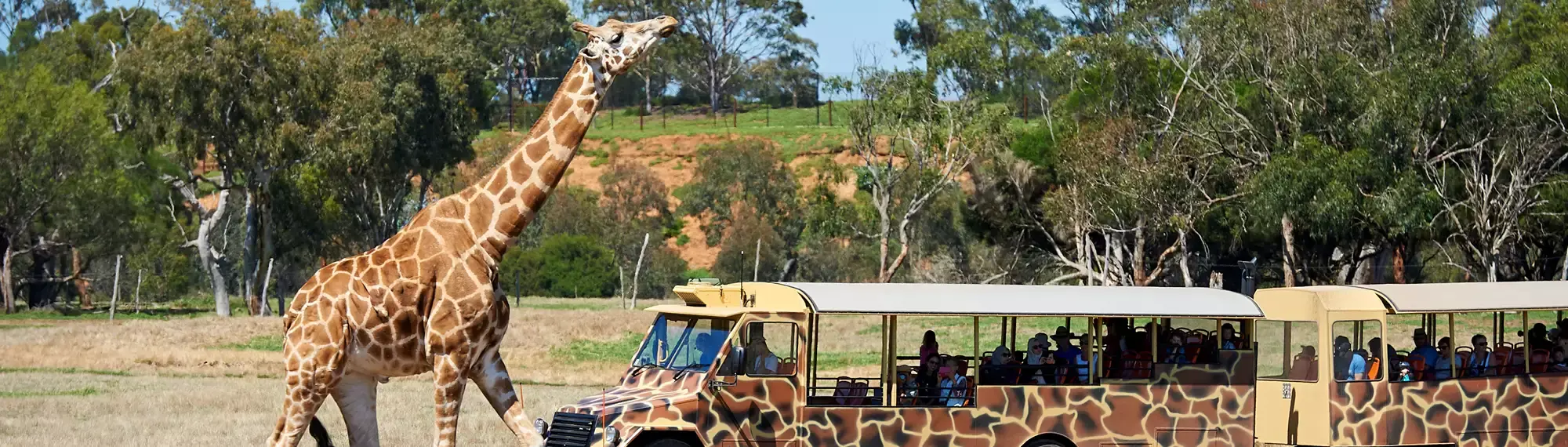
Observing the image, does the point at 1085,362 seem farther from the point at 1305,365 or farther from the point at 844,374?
the point at 1305,365

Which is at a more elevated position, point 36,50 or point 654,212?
point 36,50

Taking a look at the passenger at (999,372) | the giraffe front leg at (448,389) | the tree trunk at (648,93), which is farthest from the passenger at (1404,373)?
the tree trunk at (648,93)

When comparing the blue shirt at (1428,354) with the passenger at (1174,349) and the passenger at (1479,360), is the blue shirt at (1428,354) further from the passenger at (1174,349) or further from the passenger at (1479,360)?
the passenger at (1174,349)

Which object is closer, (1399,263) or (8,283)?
(1399,263)

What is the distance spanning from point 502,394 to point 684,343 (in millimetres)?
1549

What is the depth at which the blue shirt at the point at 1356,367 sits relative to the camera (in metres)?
14.0

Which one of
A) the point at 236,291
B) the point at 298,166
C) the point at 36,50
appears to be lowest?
the point at 236,291

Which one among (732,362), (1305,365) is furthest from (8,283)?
(1305,365)

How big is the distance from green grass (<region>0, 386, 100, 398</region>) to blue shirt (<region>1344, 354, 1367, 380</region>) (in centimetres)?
1653

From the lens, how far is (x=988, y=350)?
13430 millimetres

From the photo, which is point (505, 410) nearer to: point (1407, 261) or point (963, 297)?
point (963, 297)

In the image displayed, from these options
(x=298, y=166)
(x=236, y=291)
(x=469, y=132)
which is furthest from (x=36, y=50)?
(x=469, y=132)

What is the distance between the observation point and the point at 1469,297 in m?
14.0

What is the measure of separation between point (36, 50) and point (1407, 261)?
177 feet
